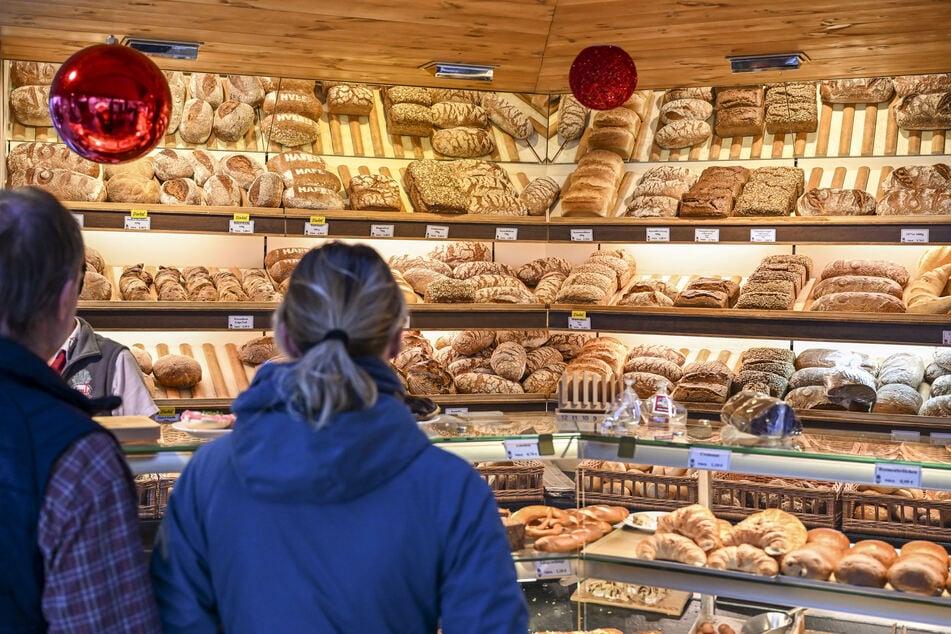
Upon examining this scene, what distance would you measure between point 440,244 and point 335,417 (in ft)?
13.6

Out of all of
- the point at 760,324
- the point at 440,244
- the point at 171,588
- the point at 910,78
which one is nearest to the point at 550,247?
the point at 440,244

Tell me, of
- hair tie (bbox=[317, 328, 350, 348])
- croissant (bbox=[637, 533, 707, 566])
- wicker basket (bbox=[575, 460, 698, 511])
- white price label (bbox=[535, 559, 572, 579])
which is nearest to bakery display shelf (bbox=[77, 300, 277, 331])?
wicker basket (bbox=[575, 460, 698, 511])

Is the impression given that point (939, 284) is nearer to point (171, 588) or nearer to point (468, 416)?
point (468, 416)

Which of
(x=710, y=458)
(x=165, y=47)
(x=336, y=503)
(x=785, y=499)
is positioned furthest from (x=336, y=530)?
(x=165, y=47)

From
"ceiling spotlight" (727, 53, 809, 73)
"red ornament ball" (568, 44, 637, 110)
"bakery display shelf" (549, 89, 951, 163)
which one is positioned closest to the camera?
"red ornament ball" (568, 44, 637, 110)

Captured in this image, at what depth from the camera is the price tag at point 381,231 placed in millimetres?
4949

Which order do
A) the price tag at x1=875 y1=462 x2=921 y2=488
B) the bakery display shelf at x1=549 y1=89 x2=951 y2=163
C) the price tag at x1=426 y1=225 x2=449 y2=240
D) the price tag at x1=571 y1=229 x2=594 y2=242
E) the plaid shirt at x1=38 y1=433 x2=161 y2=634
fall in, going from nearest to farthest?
the plaid shirt at x1=38 y1=433 x2=161 y2=634, the price tag at x1=875 y1=462 x2=921 y2=488, the bakery display shelf at x1=549 y1=89 x2=951 y2=163, the price tag at x1=426 y1=225 x2=449 y2=240, the price tag at x1=571 y1=229 x2=594 y2=242

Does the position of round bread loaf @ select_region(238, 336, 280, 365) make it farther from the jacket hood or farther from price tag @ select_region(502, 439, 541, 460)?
the jacket hood

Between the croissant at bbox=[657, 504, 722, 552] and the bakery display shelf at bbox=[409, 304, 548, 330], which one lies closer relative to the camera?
the croissant at bbox=[657, 504, 722, 552]

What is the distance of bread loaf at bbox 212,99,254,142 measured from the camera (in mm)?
4984

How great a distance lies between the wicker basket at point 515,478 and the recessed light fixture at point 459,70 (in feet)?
6.97

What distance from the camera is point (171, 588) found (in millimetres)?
1487

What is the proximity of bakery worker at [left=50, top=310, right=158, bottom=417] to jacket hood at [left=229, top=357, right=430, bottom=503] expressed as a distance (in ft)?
6.67

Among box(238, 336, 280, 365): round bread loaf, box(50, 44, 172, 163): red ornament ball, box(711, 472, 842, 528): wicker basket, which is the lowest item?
box(711, 472, 842, 528): wicker basket
